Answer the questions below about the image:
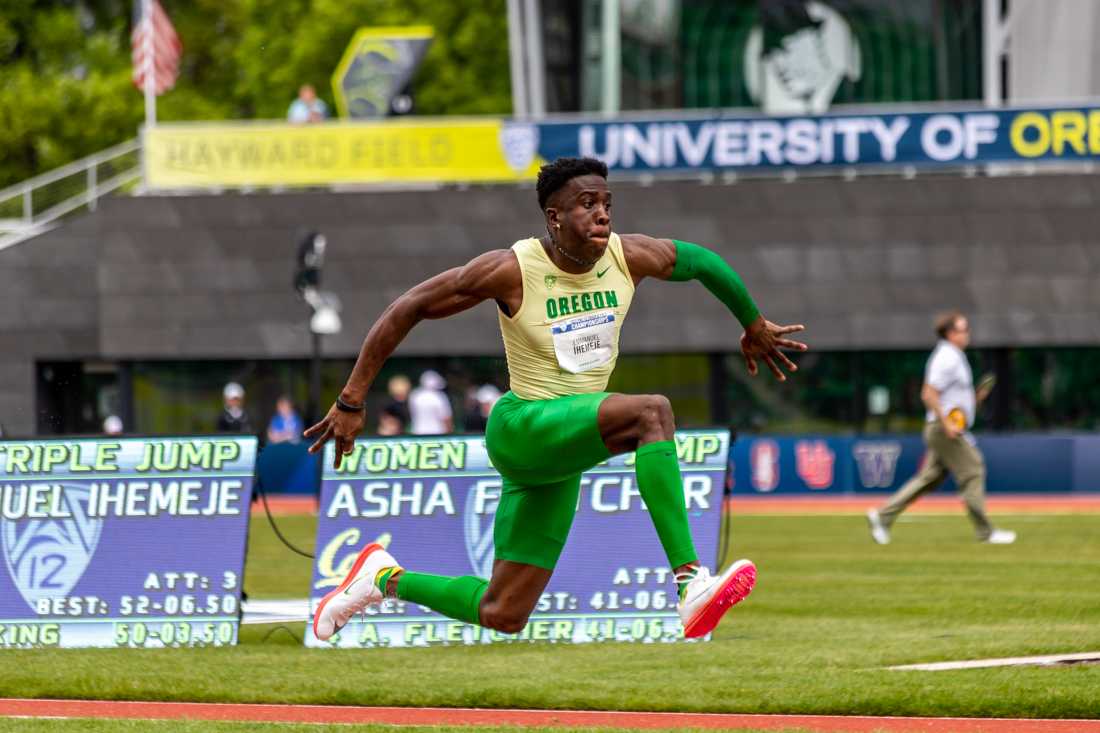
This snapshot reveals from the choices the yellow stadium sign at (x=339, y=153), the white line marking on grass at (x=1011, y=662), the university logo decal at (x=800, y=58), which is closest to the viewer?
the white line marking on grass at (x=1011, y=662)

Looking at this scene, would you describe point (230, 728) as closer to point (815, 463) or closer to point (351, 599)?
point (351, 599)

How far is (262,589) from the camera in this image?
14906 millimetres

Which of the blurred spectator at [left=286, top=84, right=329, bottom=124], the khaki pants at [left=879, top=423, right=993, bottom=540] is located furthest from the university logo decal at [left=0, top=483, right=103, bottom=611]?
the blurred spectator at [left=286, top=84, right=329, bottom=124]

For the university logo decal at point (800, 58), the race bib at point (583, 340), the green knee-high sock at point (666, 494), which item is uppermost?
the university logo decal at point (800, 58)

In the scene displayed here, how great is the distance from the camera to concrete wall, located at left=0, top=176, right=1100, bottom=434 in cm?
3372

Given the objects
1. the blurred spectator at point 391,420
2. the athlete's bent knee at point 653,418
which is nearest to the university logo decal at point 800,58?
the blurred spectator at point 391,420

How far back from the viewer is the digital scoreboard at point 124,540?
36.3ft

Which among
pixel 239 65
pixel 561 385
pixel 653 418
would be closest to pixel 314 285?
pixel 561 385

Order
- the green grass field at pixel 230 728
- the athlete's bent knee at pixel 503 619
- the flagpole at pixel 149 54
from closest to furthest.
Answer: the green grass field at pixel 230 728
the athlete's bent knee at pixel 503 619
the flagpole at pixel 149 54

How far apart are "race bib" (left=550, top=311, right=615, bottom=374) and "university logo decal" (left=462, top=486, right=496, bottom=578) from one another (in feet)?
11.6

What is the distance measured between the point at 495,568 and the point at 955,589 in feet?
21.8

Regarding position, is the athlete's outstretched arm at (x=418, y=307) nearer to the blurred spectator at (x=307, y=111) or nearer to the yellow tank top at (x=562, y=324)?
the yellow tank top at (x=562, y=324)

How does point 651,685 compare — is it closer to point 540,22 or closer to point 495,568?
point 495,568

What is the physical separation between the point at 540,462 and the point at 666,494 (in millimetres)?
586
